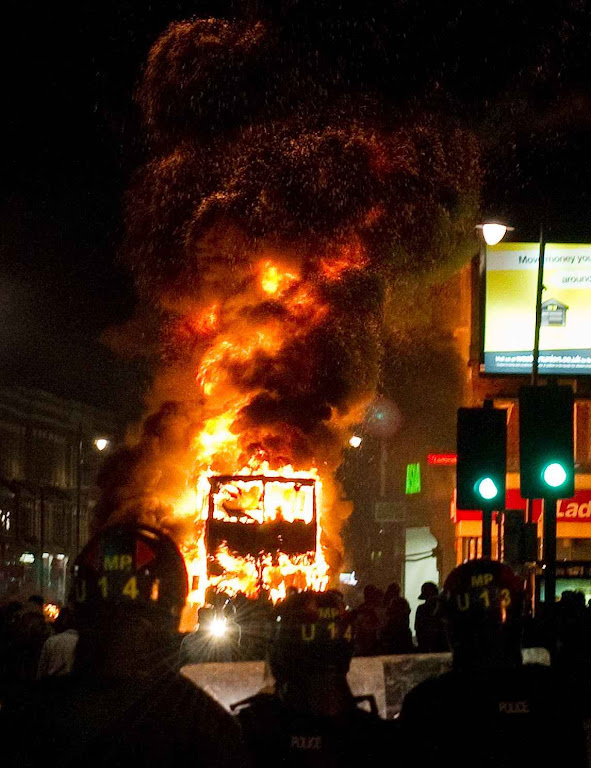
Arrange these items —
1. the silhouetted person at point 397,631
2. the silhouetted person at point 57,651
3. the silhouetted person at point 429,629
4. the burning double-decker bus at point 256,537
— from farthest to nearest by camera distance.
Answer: the burning double-decker bus at point 256,537 < the silhouetted person at point 397,631 < the silhouetted person at point 429,629 < the silhouetted person at point 57,651

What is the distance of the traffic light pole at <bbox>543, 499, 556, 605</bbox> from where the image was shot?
966cm

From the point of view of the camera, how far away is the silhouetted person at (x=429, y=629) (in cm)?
1095

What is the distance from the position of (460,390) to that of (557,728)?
35.4 metres

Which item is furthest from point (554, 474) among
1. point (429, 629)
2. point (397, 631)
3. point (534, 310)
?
point (534, 310)

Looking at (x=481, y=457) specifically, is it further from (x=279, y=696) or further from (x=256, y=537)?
(x=256, y=537)

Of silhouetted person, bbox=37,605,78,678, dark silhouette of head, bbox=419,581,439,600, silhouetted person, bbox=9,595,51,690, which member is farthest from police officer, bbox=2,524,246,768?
dark silhouette of head, bbox=419,581,439,600

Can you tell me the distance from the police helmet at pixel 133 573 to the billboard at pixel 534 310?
2146 cm

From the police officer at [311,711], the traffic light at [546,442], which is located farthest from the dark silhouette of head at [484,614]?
the traffic light at [546,442]

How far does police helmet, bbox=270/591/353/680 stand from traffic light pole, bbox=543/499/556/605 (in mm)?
4956

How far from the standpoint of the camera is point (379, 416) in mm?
47531

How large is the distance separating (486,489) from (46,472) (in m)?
45.7

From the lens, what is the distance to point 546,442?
9555 mm

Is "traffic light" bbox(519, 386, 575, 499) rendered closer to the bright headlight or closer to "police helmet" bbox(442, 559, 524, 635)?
the bright headlight

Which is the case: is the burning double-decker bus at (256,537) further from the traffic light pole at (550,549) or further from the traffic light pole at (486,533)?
the traffic light pole at (550,549)
